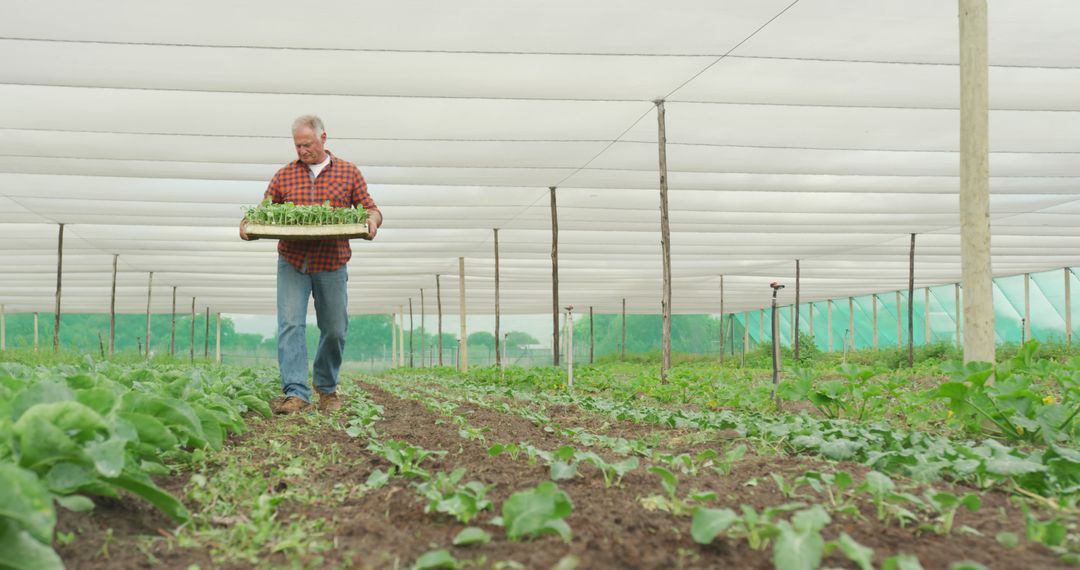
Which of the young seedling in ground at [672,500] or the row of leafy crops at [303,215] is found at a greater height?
the row of leafy crops at [303,215]

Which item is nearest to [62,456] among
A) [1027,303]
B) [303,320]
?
[303,320]

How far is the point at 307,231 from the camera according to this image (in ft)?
16.0

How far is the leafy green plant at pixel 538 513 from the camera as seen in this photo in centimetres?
182

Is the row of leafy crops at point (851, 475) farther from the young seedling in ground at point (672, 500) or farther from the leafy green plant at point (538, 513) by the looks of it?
the leafy green plant at point (538, 513)

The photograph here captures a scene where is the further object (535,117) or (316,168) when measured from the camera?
(535,117)

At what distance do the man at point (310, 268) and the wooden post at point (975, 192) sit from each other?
11.5 feet

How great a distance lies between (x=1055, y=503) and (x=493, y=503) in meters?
1.53

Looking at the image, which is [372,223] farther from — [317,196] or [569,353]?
[569,353]

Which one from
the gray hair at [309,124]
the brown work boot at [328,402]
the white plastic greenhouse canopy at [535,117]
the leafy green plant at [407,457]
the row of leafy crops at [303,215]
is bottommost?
the brown work boot at [328,402]

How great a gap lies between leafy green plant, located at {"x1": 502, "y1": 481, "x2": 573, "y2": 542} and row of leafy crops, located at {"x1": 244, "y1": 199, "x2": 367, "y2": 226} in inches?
135

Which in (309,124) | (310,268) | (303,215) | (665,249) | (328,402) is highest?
(309,124)

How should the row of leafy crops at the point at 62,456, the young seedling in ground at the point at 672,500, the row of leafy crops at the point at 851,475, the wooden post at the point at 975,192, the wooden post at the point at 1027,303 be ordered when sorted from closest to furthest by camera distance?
the row of leafy crops at the point at 62,456, the row of leafy crops at the point at 851,475, the young seedling in ground at the point at 672,500, the wooden post at the point at 975,192, the wooden post at the point at 1027,303

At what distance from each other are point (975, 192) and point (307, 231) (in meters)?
3.90

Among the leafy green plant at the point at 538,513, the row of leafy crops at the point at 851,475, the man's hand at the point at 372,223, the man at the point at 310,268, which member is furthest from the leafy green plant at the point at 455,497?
the man at the point at 310,268
